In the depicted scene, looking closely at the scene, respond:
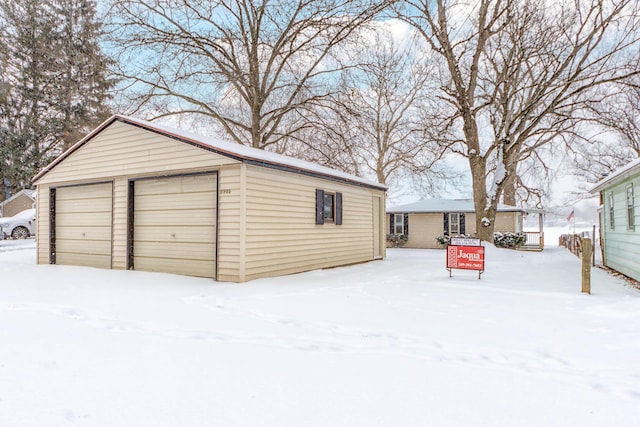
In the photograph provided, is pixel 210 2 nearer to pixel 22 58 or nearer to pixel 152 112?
pixel 152 112

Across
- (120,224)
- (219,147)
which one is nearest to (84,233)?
(120,224)

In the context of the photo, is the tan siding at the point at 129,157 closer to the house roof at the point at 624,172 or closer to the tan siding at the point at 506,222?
the house roof at the point at 624,172

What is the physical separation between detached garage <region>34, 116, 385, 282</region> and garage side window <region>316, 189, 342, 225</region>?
0.09 feet

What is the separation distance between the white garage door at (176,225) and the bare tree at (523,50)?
11122mm

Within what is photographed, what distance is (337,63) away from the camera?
17.3 metres

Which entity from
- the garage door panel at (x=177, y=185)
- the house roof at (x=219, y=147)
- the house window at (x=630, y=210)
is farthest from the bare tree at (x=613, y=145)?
the garage door panel at (x=177, y=185)

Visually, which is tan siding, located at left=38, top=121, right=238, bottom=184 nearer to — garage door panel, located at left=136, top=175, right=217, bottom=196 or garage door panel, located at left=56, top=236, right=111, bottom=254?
garage door panel, located at left=136, top=175, right=217, bottom=196

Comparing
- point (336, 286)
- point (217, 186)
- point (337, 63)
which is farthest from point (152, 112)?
point (336, 286)

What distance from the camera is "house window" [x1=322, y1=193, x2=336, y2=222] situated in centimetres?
1114

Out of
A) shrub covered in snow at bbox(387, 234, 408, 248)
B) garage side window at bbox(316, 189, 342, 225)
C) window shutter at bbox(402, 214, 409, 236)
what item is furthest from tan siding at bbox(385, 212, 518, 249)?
garage side window at bbox(316, 189, 342, 225)

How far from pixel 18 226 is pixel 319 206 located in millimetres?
19304

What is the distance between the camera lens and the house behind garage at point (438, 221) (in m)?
23.5

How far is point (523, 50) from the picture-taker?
15.3 m

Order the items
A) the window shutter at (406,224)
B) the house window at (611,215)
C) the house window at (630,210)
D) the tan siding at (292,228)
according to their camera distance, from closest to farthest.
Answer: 1. the tan siding at (292,228)
2. the house window at (630,210)
3. the house window at (611,215)
4. the window shutter at (406,224)
